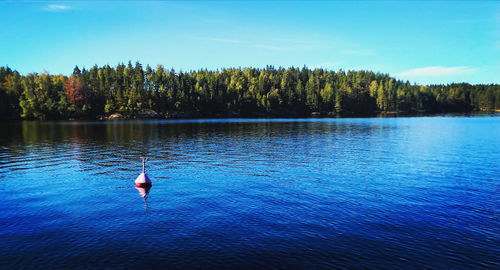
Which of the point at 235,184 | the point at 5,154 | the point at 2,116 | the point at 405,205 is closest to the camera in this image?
the point at 405,205

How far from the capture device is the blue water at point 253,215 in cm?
1594

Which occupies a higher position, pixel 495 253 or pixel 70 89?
pixel 70 89

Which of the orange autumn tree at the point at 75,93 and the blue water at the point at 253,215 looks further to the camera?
the orange autumn tree at the point at 75,93

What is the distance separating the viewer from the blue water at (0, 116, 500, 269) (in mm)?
15938

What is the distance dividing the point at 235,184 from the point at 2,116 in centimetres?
21127

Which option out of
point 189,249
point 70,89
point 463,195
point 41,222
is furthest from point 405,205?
point 70,89

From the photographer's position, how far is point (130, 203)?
82.1ft

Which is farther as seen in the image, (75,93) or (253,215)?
(75,93)

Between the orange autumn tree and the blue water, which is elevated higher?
the orange autumn tree

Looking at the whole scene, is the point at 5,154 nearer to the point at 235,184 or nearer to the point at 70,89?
the point at 235,184

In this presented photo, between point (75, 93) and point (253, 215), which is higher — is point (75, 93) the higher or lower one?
the higher one

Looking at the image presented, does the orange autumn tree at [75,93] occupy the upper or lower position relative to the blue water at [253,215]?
upper

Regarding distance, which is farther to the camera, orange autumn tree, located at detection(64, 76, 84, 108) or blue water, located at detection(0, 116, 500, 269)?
orange autumn tree, located at detection(64, 76, 84, 108)

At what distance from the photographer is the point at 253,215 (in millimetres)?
22062
